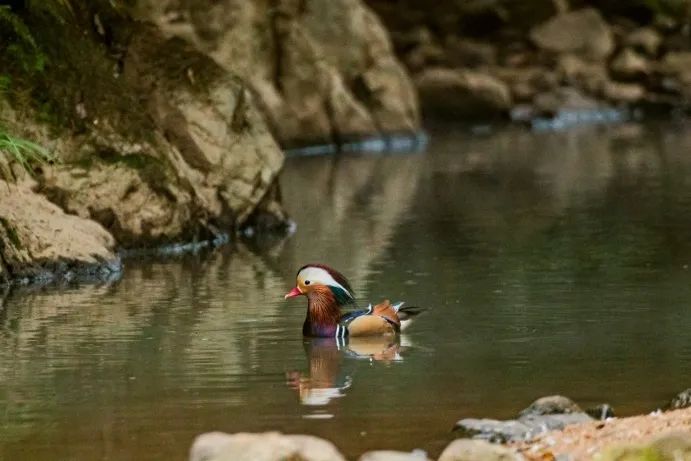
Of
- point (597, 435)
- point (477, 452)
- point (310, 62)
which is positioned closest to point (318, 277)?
point (597, 435)

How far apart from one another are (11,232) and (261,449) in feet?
24.1

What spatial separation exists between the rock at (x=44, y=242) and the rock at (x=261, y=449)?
6921mm

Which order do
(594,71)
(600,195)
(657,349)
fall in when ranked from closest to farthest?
(657,349) → (600,195) → (594,71)

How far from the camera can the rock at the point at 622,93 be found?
1486 inches

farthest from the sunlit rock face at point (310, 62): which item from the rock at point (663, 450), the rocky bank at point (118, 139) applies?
the rock at point (663, 450)

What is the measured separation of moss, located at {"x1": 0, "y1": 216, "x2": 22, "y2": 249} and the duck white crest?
335cm

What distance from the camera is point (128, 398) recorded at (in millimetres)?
8469

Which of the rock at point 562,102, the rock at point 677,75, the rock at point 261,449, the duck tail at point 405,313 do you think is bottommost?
the rock at point 562,102

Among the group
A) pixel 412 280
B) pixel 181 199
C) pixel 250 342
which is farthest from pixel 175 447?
pixel 181 199

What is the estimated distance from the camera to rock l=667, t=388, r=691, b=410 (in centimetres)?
772

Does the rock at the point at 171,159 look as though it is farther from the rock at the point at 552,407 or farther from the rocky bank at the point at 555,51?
the rocky bank at the point at 555,51

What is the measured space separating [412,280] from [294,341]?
2786mm

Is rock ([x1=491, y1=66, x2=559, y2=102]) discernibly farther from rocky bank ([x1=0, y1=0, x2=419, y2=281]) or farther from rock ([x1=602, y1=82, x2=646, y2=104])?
rocky bank ([x1=0, y1=0, x2=419, y2=281])

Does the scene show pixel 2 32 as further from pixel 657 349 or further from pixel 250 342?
pixel 657 349
